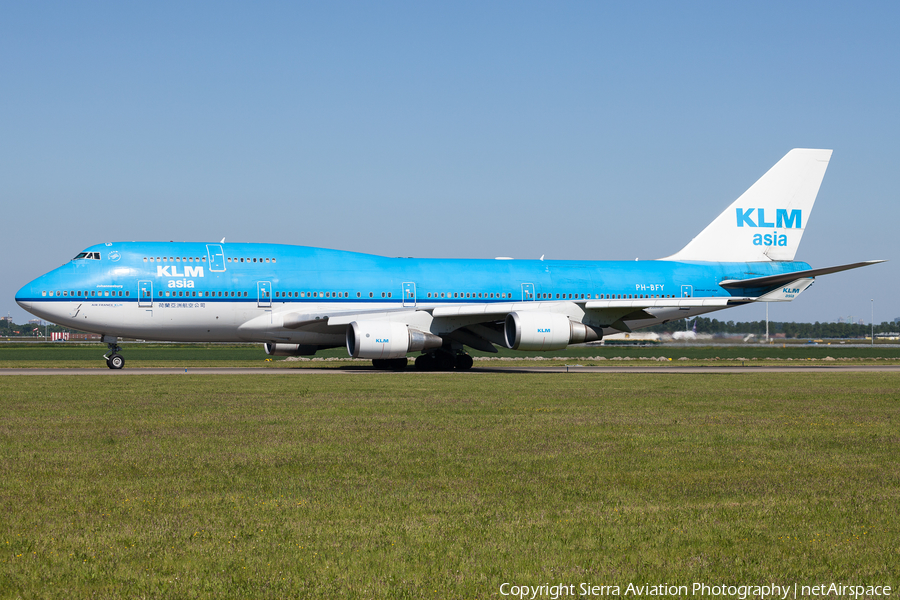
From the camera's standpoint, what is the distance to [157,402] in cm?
1700

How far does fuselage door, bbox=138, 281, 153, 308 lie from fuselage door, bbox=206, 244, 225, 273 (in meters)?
2.18

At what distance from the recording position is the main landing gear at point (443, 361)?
1315 inches

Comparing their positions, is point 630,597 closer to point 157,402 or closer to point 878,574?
point 878,574

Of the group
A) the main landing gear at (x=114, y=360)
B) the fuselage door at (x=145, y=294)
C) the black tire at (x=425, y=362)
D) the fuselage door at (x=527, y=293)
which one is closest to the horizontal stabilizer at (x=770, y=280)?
the fuselage door at (x=527, y=293)

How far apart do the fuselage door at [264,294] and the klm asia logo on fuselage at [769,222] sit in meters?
20.6

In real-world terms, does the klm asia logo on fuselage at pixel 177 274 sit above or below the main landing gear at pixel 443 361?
above

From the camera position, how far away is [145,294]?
98.2 feet

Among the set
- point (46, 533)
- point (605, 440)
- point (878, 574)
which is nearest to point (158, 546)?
point (46, 533)

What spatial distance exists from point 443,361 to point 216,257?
927 cm

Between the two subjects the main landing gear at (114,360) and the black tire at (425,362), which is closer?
the main landing gear at (114,360)

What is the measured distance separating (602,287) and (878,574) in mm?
29183

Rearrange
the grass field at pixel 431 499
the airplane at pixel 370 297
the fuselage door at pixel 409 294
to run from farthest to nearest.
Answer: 1. the fuselage door at pixel 409 294
2. the airplane at pixel 370 297
3. the grass field at pixel 431 499

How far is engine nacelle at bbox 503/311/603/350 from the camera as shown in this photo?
29.9 metres

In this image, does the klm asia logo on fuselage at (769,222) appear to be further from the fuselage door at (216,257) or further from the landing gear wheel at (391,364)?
the fuselage door at (216,257)
